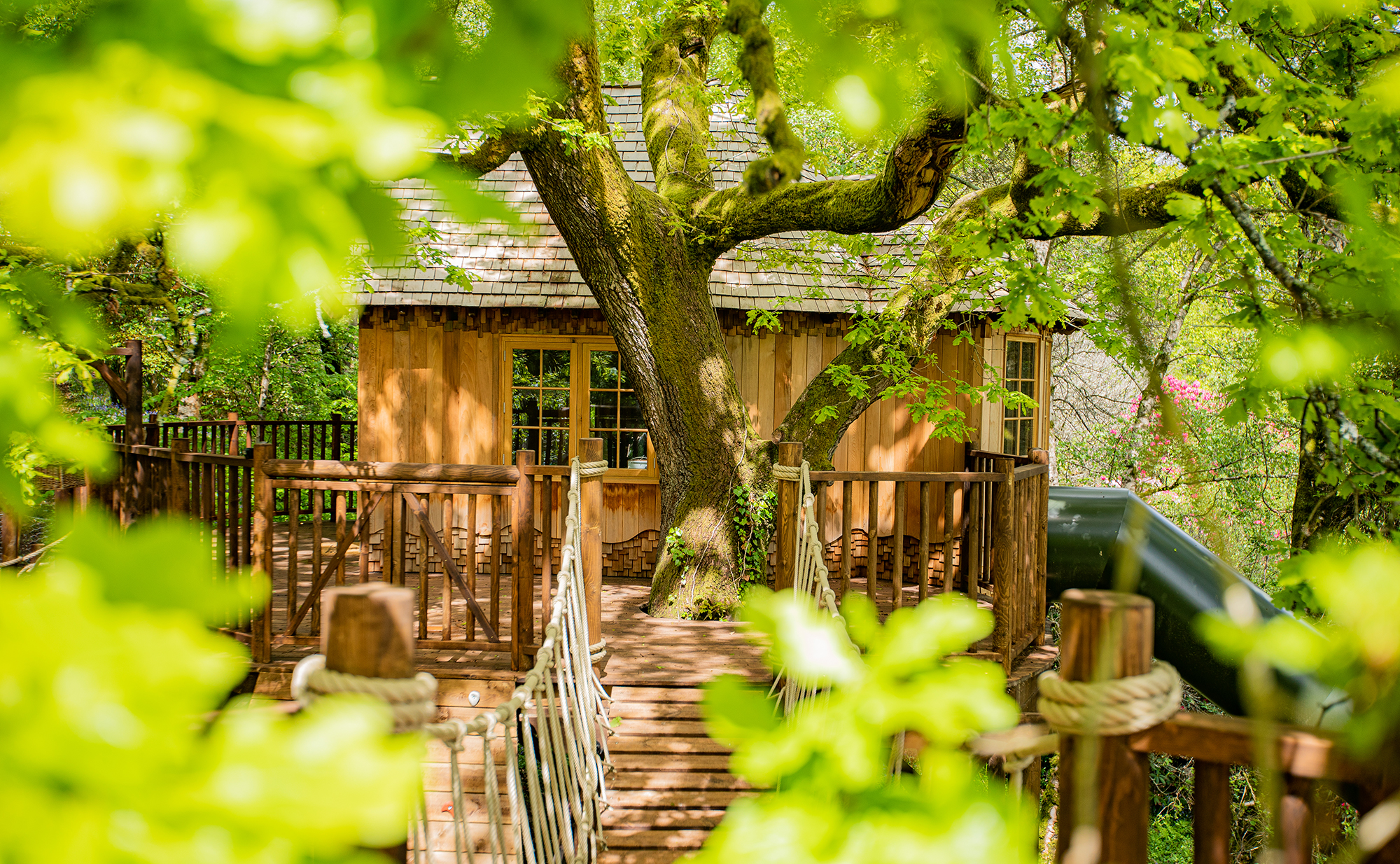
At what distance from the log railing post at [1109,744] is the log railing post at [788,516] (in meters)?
3.52

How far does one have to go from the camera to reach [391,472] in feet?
14.1

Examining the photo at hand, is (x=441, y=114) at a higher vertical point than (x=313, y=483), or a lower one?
higher

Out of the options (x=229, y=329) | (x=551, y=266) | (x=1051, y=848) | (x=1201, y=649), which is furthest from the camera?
(x=551, y=266)

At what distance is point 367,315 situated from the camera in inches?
289

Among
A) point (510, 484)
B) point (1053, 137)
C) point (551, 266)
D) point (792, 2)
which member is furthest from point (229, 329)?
point (551, 266)

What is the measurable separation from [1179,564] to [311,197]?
553 centimetres

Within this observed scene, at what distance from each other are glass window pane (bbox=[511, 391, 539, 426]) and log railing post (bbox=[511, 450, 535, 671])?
3.14 m

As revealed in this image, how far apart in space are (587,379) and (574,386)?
0.43 ft

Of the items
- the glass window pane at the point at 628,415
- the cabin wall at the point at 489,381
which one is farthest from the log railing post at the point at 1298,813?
the glass window pane at the point at 628,415

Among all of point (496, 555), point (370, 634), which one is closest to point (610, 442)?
point (496, 555)

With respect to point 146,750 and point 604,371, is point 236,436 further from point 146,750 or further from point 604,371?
point 146,750

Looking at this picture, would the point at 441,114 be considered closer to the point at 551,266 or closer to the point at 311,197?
the point at 311,197

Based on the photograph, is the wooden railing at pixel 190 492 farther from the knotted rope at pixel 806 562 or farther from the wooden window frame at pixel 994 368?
the wooden window frame at pixel 994 368

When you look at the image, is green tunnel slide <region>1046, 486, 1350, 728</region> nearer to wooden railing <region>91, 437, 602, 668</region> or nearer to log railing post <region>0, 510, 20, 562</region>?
wooden railing <region>91, 437, 602, 668</region>
